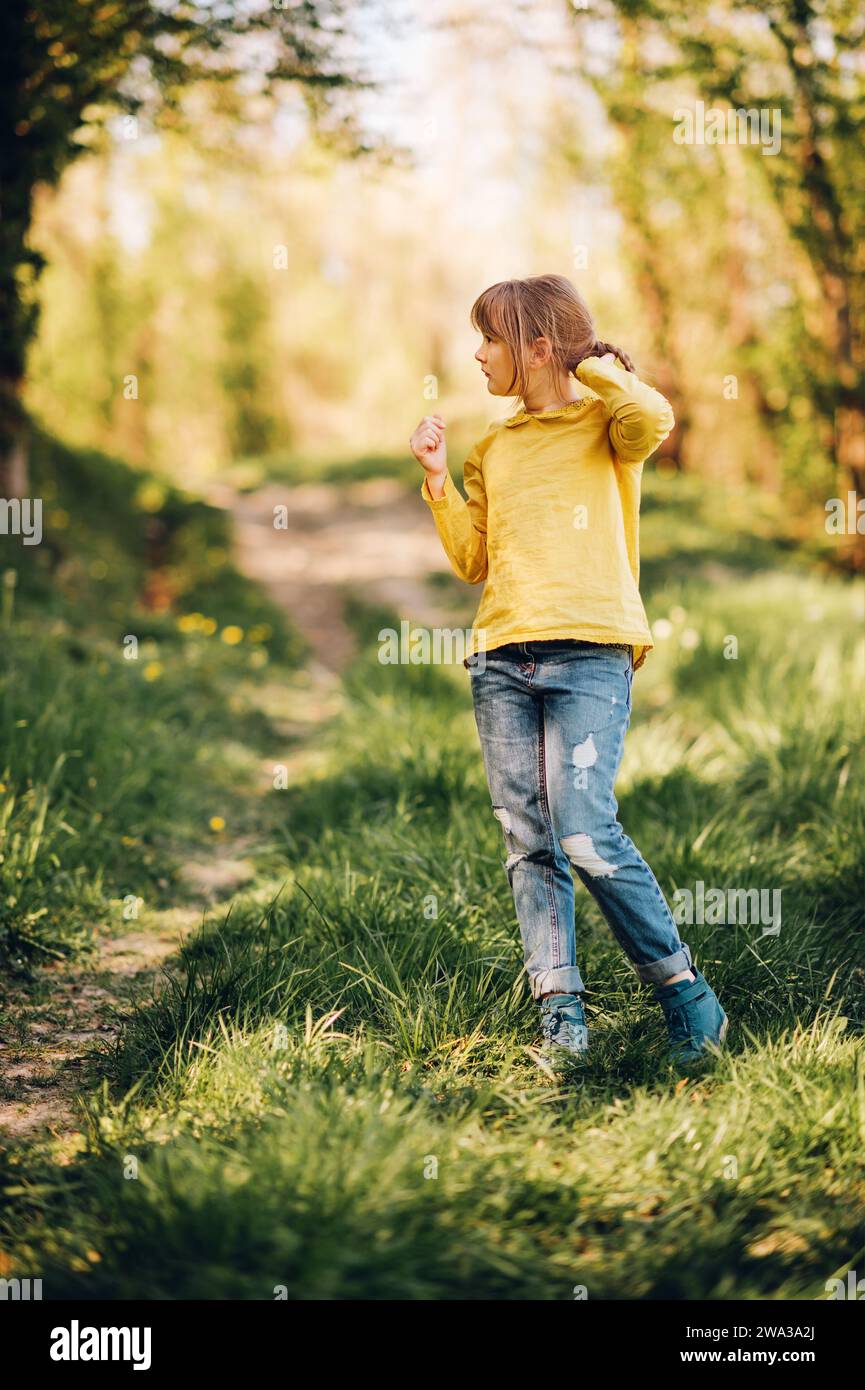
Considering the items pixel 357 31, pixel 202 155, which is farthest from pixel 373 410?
pixel 357 31

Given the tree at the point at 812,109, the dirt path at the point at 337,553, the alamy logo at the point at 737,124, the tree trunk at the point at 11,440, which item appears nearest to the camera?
the tree trunk at the point at 11,440

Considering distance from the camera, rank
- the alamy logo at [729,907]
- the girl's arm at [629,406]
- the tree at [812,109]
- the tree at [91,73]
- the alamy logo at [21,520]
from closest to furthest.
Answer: the girl's arm at [629,406]
the alamy logo at [729,907]
the tree at [91,73]
the alamy logo at [21,520]
the tree at [812,109]

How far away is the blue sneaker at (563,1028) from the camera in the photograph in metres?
2.38

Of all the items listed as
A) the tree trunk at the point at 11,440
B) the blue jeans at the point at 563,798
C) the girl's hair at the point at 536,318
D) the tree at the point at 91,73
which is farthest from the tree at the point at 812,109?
the blue jeans at the point at 563,798

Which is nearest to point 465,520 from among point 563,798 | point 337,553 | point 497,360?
point 497,360

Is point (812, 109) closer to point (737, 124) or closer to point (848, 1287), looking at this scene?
point (737, 124)

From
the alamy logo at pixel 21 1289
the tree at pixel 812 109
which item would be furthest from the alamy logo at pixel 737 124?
the alamy logo at pixel 21 1289

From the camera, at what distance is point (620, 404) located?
237 cm

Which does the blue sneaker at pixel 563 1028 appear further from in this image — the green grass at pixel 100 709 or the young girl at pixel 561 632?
the green grass at pixel 100 709

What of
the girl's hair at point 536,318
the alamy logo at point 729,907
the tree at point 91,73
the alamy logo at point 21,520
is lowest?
the alamy logo at point 729,907

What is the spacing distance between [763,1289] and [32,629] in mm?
4134

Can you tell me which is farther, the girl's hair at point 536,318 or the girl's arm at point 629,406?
the girl's hair at point 536,318

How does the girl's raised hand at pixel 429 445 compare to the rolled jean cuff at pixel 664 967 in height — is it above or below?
above
